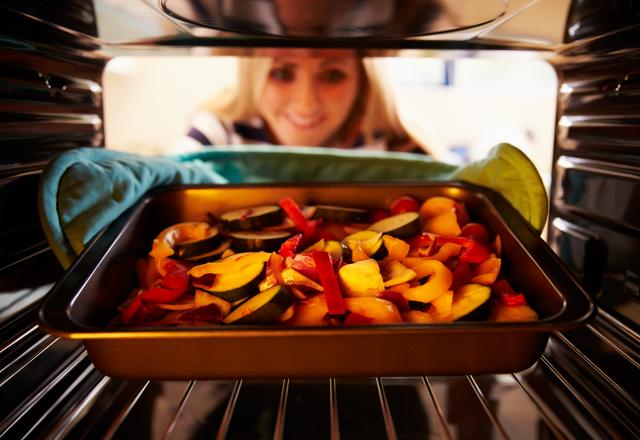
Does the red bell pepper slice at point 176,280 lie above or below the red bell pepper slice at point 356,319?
above

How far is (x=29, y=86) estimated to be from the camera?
0.81 metres

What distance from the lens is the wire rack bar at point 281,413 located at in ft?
1.97

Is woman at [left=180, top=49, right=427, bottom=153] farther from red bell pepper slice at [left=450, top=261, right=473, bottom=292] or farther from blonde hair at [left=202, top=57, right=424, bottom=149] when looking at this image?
red bell pepper slice at [left=450, top=261, right=473, bottom=292]

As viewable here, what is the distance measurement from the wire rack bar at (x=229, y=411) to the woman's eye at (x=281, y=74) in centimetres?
169

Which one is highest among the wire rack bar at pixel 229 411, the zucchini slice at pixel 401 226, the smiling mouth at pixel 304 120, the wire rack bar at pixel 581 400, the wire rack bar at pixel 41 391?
the smiling mouth at pixel 304 120

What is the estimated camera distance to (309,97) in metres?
2.19

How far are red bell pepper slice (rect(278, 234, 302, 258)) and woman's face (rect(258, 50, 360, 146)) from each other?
1.40 meters

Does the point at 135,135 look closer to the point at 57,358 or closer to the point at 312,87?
the point at 312,87

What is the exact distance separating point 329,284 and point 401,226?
0.22 metres

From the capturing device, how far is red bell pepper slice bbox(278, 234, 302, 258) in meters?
0.80

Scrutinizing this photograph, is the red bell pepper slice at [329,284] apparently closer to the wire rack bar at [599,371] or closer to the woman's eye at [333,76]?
the wire rack bar at [599,371]

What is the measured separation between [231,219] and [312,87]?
1382 millimetres

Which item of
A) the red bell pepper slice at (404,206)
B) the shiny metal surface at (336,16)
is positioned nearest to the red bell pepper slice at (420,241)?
the red bell pepper slice at (404,206)

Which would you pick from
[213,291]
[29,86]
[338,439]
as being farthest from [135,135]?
[338,439]
